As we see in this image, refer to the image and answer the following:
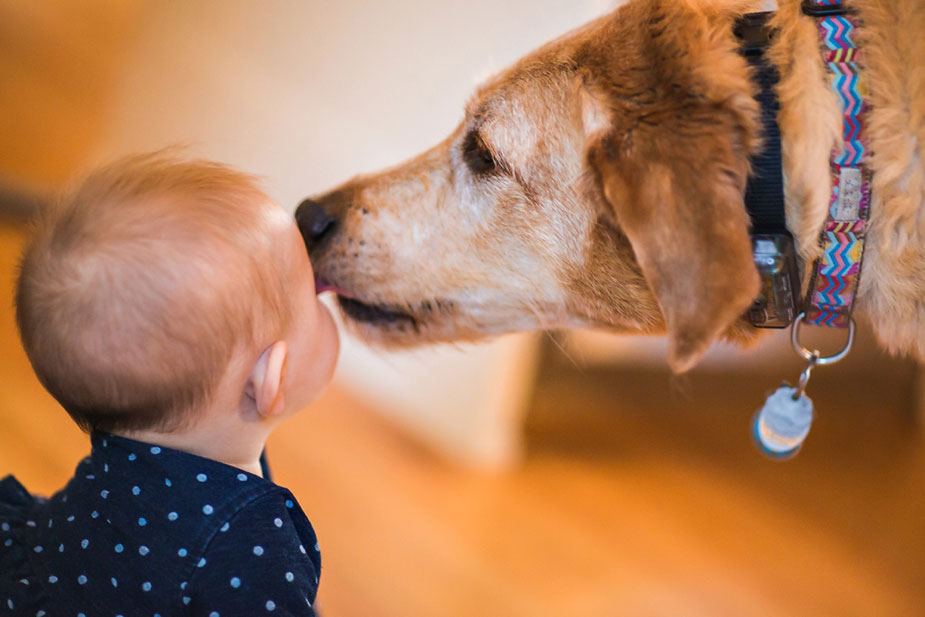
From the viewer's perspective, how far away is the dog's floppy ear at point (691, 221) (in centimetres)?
103

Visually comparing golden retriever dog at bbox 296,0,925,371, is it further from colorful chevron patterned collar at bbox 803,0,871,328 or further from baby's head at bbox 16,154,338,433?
baby's head at bbox 16,154,338,433

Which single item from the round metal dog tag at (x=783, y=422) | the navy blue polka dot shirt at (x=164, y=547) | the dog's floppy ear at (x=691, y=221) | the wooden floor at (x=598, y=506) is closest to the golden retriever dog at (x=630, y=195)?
the dog's floppy ear at (x=691, y=221)

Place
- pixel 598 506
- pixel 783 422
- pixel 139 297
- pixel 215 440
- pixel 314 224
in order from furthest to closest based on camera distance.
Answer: pixel 598 506 < pixel 314 224 < pixel 783 422 < pixel 215 440 < pixel 139 297

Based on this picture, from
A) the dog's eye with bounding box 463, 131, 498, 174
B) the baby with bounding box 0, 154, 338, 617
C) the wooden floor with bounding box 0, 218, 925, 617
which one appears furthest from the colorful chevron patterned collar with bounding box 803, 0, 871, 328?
the wooden floor with bounding box 0, 218, 925, 617

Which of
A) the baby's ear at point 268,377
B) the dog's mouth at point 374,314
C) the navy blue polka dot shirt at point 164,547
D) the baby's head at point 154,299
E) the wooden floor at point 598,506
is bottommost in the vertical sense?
the wooden floor at point 598,506

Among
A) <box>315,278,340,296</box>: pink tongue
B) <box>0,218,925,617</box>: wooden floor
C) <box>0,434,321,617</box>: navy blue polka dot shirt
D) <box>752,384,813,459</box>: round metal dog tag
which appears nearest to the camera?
<box>0,434,321,617</box>: navy blue polka dot shirt

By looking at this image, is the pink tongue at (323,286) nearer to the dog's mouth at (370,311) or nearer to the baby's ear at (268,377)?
the dog's mouth at (370,311)

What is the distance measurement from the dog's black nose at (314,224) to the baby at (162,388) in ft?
1.13

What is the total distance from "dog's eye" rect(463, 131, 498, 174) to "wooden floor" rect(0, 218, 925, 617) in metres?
1.17

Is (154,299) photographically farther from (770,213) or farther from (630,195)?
(770,213)

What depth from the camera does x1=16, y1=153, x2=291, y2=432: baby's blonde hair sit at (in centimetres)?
99

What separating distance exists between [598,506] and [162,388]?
178cm

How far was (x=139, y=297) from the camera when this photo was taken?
99cm

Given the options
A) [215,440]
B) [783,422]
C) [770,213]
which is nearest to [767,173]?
[770,213]
